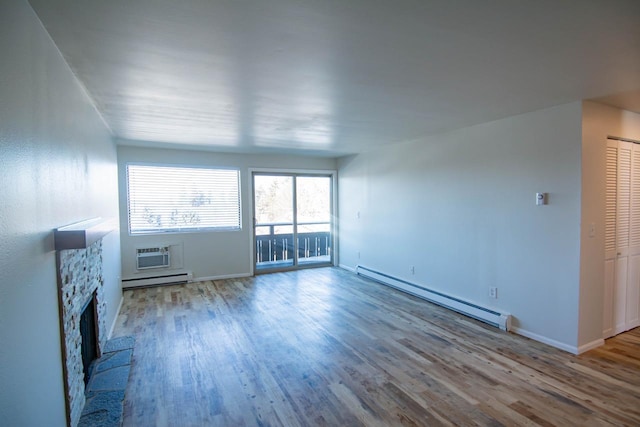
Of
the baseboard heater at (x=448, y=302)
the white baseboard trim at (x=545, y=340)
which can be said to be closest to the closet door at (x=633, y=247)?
the white baseboard trim at (x=545, y=340)

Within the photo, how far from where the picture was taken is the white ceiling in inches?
61.1

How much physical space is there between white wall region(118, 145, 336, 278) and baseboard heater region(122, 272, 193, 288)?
85mm

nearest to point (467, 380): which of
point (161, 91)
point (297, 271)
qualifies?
point (161, 91)

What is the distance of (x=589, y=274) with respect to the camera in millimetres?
3146

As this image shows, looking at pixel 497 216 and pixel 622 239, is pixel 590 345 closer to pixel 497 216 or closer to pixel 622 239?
pixel 622 239

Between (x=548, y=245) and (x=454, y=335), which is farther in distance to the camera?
(x=454, y=335)

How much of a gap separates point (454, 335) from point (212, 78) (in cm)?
345

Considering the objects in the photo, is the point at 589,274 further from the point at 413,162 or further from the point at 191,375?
the point at 191,375

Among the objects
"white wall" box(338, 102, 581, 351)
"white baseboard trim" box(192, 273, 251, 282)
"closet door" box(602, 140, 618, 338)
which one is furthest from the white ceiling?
"white baseboard trim" box(192, 273, 251, 282)

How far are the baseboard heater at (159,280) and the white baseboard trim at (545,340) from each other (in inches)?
200

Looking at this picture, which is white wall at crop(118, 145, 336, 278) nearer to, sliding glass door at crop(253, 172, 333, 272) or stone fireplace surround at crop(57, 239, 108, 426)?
sliding glass door at crop(253, 172, 333, 272)

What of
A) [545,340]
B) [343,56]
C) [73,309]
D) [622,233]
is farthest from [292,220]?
[622,233]

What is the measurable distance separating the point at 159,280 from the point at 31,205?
4639 mm

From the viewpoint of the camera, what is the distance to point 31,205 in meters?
1.45
